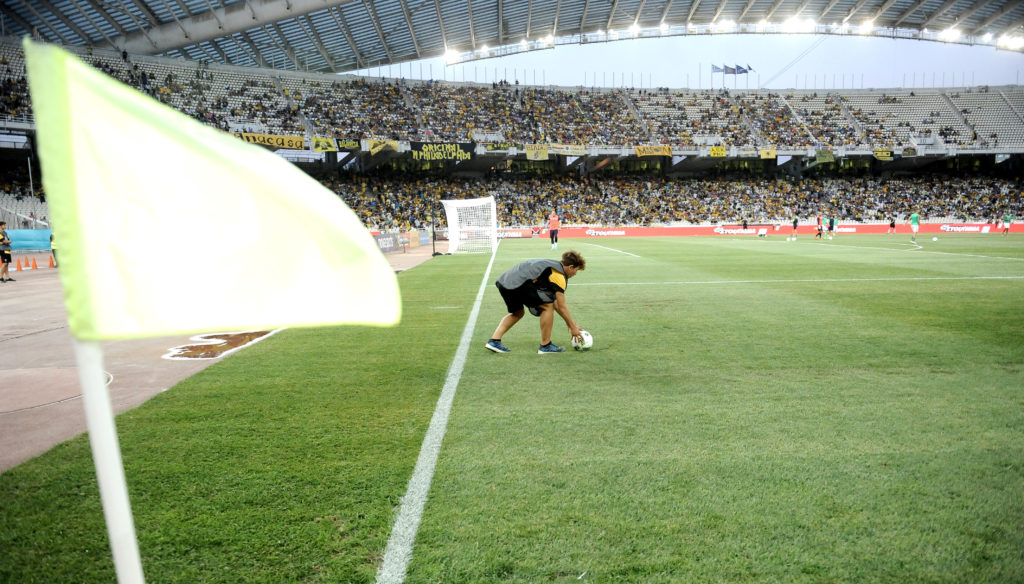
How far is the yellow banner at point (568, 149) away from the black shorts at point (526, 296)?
135 feet

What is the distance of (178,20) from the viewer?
3931cm

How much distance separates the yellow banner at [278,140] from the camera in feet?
118

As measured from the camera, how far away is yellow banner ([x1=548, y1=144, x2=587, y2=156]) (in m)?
46.0

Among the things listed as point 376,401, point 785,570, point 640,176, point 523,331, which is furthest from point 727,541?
point 640,176

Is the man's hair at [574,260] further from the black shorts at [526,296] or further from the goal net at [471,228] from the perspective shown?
the goal net at [471,228]

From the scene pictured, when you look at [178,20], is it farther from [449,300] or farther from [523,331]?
[523,331]

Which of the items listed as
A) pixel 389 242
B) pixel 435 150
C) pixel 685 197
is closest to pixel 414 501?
pixel 389 242

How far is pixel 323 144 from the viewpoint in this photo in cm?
3925

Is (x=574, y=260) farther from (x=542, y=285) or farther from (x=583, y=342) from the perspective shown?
(x=583, y=342)

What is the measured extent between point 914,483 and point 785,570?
4.26 ft

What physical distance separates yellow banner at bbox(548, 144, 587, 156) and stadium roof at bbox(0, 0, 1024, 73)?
11.0 meters

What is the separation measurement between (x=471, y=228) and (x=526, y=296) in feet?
74.6

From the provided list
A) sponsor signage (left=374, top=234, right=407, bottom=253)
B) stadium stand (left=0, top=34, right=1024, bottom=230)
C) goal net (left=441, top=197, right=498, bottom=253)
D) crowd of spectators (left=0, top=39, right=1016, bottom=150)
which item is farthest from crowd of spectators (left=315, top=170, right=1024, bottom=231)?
sponsor signage (left=374, top=234, right=407, bottom=253)

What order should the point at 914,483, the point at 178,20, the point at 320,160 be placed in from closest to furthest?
the point at 914,483
the point at 178,20
the point at 320,160
